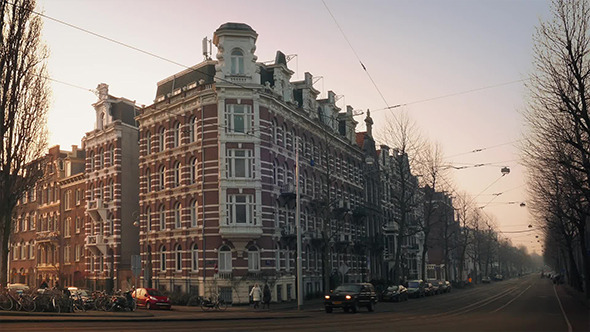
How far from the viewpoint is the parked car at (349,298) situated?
3547 cm

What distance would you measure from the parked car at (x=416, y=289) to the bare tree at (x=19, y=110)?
3838 centimetres

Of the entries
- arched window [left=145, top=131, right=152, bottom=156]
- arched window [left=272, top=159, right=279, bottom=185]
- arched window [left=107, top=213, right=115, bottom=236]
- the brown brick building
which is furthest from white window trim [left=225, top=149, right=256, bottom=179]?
arched window [left=107, top=213, right=115, bottom=236]

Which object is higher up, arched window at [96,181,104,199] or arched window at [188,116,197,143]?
arched window at [188,116,197,143]

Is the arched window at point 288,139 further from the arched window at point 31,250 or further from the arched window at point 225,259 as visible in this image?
the arched window at point 31,250

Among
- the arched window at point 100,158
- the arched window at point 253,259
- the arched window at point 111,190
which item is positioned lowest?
the arched window at point 253,259

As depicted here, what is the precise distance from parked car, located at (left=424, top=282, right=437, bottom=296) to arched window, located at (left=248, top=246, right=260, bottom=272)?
25.8m

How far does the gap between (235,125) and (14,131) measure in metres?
16.6

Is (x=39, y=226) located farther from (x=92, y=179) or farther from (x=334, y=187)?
(x=334, y=187)

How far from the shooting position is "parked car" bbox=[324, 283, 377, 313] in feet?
116

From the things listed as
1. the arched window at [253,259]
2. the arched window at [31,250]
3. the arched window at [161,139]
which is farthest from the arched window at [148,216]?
the arched window at [31,250]

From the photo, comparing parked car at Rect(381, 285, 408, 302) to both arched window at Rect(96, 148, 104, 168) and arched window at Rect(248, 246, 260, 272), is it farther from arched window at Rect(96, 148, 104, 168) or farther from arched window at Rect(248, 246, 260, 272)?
arched window at Rect(96, 148, 104, 168)

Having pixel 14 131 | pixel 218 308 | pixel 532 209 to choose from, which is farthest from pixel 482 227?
pixel 14 131

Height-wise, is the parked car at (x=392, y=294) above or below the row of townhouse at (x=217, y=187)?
below

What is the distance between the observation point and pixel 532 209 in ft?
206
